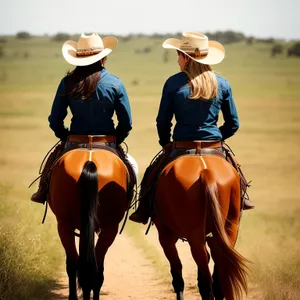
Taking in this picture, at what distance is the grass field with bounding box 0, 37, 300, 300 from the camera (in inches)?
390

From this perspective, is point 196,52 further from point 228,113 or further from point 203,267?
point 203,267

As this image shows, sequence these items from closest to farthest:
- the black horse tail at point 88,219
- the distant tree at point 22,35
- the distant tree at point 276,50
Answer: the black horse tail at point 88,219 < the distant tree at point 276,50 < the distant tree at point 22,35

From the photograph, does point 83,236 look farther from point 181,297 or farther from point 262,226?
point 262,226

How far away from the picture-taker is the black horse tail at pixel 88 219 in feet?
24.9

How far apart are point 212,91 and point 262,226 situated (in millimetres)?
5881

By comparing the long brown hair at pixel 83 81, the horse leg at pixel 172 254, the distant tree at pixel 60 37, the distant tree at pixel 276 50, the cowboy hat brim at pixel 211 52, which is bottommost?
the distant tree at pixel 60 37

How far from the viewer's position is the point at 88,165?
768 centimetres

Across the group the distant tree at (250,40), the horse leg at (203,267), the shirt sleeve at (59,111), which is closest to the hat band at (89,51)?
the shirt sleeve at (59,111)

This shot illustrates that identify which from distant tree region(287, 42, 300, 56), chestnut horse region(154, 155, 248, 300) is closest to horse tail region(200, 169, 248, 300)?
chestnut horse region(154, 155, 248, 300)

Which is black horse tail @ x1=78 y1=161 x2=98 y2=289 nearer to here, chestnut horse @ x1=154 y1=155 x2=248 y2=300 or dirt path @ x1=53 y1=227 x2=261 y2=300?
chestnut horse @ x1=154 y1=155 x2=248 y2=300

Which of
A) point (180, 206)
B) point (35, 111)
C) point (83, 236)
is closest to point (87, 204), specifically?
point (83, 236)

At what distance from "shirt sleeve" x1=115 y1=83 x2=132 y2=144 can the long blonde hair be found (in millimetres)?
686

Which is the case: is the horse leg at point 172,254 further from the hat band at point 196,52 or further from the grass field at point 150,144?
the hat band at point 196,52

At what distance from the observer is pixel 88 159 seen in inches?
309
